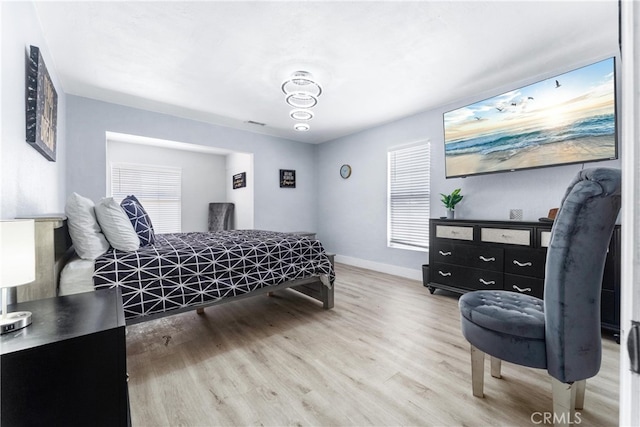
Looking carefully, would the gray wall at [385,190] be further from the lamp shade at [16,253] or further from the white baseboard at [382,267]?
the lamp shade at [16,253]

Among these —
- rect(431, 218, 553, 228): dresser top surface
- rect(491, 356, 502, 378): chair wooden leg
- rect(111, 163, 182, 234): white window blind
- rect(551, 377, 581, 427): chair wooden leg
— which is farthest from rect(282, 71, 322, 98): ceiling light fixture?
rect(111, 163, 182, 234): white window blind

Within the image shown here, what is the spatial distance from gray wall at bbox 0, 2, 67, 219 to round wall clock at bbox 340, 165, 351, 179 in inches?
160

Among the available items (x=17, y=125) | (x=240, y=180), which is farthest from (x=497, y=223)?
(x=240, y=180)

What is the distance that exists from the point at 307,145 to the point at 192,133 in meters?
2.30

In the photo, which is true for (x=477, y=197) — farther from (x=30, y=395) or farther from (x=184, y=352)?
(x=30, y=395)

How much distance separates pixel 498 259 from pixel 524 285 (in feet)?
1.04

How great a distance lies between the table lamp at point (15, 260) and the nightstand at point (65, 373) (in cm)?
4

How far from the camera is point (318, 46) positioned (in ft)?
7.80

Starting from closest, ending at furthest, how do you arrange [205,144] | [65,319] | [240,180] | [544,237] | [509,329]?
[65,319] < [509,329] < [544,237] < [205,144] < [240,180]

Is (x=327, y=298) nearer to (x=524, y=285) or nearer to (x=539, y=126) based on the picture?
(x=524, y=285)

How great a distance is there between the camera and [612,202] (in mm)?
1127

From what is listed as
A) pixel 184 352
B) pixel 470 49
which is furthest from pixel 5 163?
pixel 470 49

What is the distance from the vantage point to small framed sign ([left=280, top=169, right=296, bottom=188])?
530cm

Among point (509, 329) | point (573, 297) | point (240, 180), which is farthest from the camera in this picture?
point (240, 180)
